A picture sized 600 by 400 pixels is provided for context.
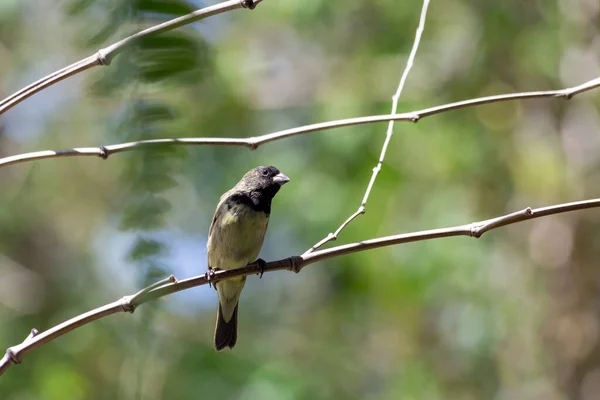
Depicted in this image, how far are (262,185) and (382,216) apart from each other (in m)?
2.48

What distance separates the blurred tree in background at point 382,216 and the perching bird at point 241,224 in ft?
4.72

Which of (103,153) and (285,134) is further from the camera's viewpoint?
(285,134)

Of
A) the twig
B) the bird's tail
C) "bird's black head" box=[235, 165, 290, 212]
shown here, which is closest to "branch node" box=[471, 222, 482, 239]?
the twig

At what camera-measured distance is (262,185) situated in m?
5.55

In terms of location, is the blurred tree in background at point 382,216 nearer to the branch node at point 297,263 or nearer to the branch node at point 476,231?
the branch node at point 297,263

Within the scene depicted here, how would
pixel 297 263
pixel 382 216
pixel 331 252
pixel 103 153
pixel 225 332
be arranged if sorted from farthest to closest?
pixel 382 216, pixel 225 332, pixel 297 263, pixel 331 252, pixel 103 153

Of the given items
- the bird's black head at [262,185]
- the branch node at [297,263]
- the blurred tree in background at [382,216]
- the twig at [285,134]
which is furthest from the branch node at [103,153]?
the blurred tree in background at [382,216]

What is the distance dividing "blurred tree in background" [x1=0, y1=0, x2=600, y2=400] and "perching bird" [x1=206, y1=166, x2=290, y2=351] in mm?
1438

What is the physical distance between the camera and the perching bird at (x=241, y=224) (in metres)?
5.26

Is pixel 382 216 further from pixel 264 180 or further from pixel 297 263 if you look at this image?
pixel 297 263

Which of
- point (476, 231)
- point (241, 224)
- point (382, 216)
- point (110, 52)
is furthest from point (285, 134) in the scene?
point (382, 216)

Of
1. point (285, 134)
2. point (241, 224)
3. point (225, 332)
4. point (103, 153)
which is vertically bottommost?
point (103, 153)

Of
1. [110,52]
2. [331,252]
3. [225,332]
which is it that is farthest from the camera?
[225,332]

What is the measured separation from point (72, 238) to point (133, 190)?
10.0 m
